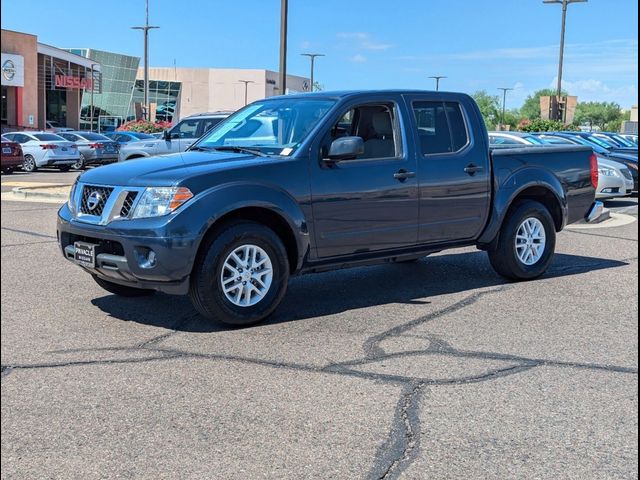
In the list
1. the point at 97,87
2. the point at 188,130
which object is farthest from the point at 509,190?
the point at 97,87

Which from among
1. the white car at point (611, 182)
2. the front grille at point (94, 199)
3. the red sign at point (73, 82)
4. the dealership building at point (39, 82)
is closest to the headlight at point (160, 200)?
the front grille at point (94, 199)

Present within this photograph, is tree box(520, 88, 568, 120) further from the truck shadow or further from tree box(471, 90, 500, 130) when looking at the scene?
the truck shadow

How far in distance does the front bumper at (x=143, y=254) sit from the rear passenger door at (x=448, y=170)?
7.80 feet

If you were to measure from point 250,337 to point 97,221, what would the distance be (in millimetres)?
1461

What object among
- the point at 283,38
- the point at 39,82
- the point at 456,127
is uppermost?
the point at 39,82

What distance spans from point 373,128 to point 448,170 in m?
0.81

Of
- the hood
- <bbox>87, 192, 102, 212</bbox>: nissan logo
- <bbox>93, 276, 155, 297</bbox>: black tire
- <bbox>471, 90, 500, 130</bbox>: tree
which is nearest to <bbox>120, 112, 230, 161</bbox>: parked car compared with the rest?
<bbox>93, 276, 155, 297</bbox>: black tire

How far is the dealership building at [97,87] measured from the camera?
175 feet

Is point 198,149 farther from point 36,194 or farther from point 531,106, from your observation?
point 531,106

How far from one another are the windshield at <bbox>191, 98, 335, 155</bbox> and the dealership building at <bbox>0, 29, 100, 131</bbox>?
4093cm

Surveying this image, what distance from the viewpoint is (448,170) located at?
7488 millimetres

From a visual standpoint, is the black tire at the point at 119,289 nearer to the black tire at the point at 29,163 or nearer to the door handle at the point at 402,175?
the door handle at the point at 402,175

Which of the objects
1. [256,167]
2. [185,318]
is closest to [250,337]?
[185,318]

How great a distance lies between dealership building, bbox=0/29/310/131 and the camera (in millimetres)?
53406
